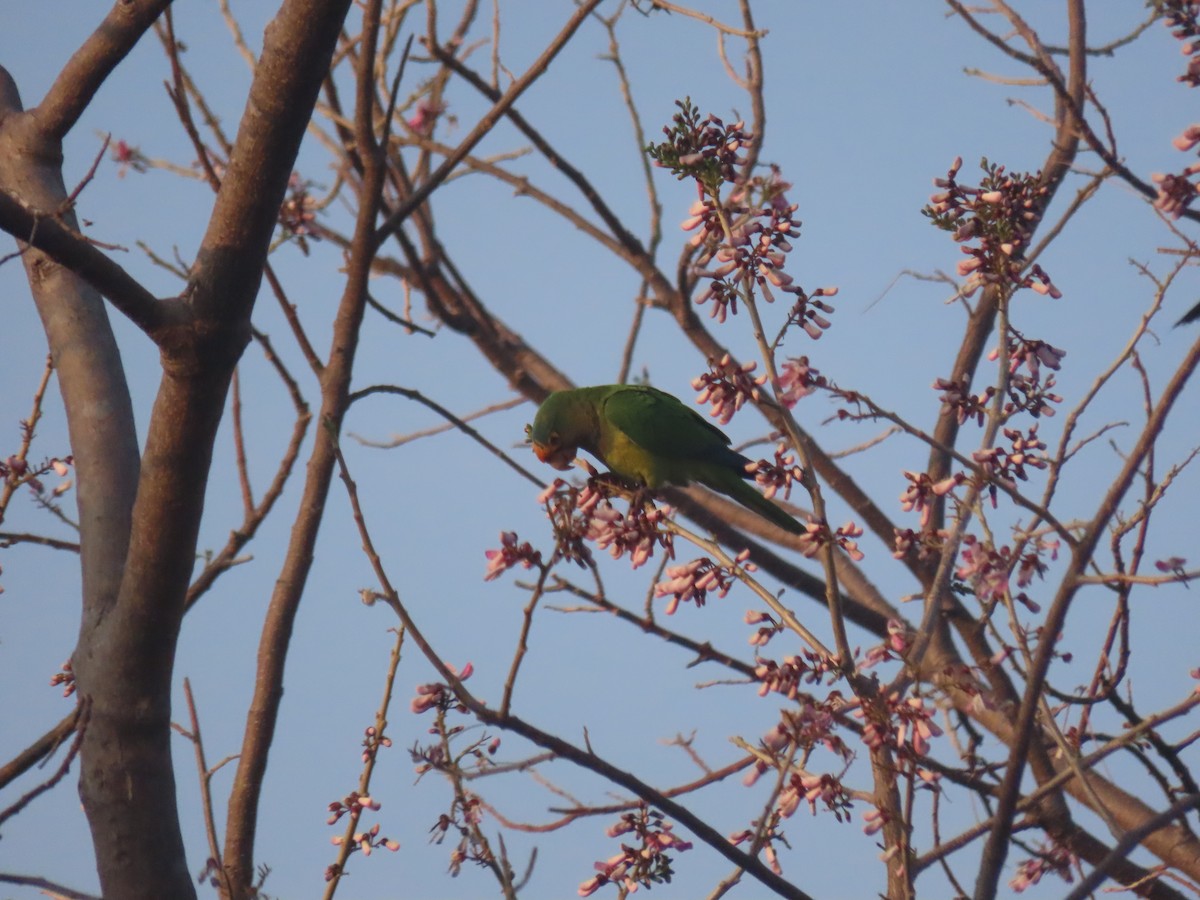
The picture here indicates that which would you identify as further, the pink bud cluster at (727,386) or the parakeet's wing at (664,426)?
the parakeet's wing at (664,426)

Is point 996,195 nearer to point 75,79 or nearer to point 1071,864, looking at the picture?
point 1071,864

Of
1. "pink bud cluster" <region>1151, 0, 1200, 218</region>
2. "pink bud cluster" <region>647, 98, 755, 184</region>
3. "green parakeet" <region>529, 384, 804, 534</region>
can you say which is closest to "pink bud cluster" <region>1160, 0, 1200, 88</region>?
"pink bud cluster" <region>1151, 0, 1200, 218</region>

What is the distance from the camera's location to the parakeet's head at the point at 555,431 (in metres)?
4.81

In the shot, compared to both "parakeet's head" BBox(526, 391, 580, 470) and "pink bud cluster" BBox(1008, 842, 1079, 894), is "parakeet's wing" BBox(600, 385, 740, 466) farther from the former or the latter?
"pink bud cluster" BBox(1008, 842, 1079, 894)

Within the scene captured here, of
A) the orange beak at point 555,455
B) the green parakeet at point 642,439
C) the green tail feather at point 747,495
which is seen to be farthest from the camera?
the orange beak at point 555,455

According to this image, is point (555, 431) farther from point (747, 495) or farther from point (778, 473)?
point (778, 473)

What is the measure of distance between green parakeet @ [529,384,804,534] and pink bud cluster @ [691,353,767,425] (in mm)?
1722

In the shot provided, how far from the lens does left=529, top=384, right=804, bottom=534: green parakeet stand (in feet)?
15.0

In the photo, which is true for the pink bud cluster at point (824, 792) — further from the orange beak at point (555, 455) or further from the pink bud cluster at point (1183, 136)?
the orange beak at point (555, 455)

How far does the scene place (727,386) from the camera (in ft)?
8.69

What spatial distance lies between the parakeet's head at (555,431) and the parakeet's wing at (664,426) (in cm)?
18

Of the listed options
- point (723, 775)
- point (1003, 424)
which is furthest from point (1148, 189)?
point (723, 775)

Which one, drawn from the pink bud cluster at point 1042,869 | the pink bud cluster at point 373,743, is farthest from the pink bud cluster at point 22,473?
the pink bud cluster at point 1042,869

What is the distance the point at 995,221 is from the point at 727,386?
72 cm
